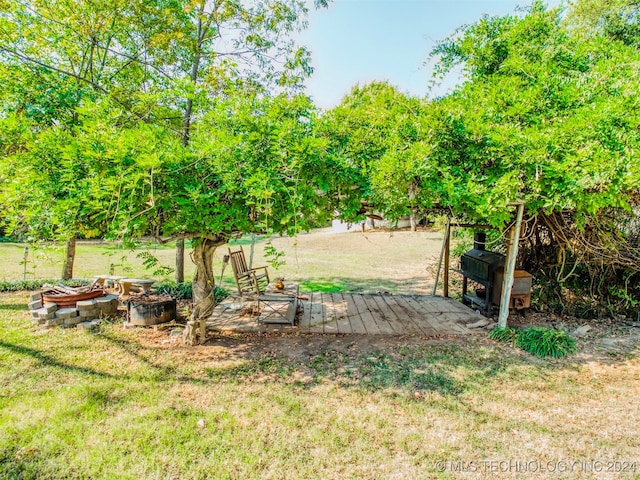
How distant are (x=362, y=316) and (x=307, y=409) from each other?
2.82m

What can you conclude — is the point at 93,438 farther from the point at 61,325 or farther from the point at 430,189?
the point at 430,189

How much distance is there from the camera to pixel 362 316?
592 centimetres

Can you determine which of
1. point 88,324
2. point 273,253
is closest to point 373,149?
point 273,253

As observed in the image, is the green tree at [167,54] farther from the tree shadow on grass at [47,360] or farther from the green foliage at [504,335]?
the green foliage at [504,335]

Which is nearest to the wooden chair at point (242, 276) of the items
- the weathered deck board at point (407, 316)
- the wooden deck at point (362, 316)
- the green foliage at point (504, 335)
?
the wooden deck at point (362, 316)

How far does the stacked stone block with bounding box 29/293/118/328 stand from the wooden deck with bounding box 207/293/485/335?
1.83 metres

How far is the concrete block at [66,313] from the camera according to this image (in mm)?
5270

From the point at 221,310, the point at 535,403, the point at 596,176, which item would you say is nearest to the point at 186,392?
the point at 221,310

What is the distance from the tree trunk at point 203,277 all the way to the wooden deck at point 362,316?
39 cm

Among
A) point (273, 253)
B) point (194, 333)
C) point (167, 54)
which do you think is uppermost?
point (167, 54)

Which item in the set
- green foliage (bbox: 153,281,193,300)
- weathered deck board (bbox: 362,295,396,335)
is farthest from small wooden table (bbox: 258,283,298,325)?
green foliage (bbox: 153,281,193,300)

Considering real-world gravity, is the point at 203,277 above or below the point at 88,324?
above

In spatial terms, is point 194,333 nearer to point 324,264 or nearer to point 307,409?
point 307,409

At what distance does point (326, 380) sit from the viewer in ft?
12.6
